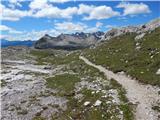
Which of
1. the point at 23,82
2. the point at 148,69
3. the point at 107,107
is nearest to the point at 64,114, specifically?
the point at 107,107

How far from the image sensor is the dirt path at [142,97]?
32.1 metres

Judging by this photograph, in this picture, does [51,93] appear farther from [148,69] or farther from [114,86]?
[148,69]

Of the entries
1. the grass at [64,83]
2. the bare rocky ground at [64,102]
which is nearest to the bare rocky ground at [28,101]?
the bare rocky ground at [64,102]

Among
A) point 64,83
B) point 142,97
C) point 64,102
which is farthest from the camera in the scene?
point 64,83

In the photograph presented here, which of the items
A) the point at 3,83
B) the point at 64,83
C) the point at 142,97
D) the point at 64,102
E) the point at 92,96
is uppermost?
the point at 142,97

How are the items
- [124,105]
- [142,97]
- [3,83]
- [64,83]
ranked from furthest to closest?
[3,83], [64,83], [142,97], [124,105]

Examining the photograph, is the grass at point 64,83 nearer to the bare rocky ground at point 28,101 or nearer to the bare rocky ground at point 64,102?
the bare rocky ground at point 64,102

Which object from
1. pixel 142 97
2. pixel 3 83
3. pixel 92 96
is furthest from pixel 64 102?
pixel 3 83

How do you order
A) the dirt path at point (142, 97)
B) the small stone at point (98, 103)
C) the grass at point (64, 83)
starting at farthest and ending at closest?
the grass at point (64, 83), the small stone at point (98, 103), the dirt path at point (142, 97)

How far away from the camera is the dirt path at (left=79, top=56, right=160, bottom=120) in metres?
32.1

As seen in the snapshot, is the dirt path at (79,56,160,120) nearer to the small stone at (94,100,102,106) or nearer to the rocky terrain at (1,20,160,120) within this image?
the rocky terrain at (1,20,160,120)

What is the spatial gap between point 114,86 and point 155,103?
1034 cm

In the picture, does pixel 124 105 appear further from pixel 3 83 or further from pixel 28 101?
pixel 3 83

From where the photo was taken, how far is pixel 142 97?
37812mm
